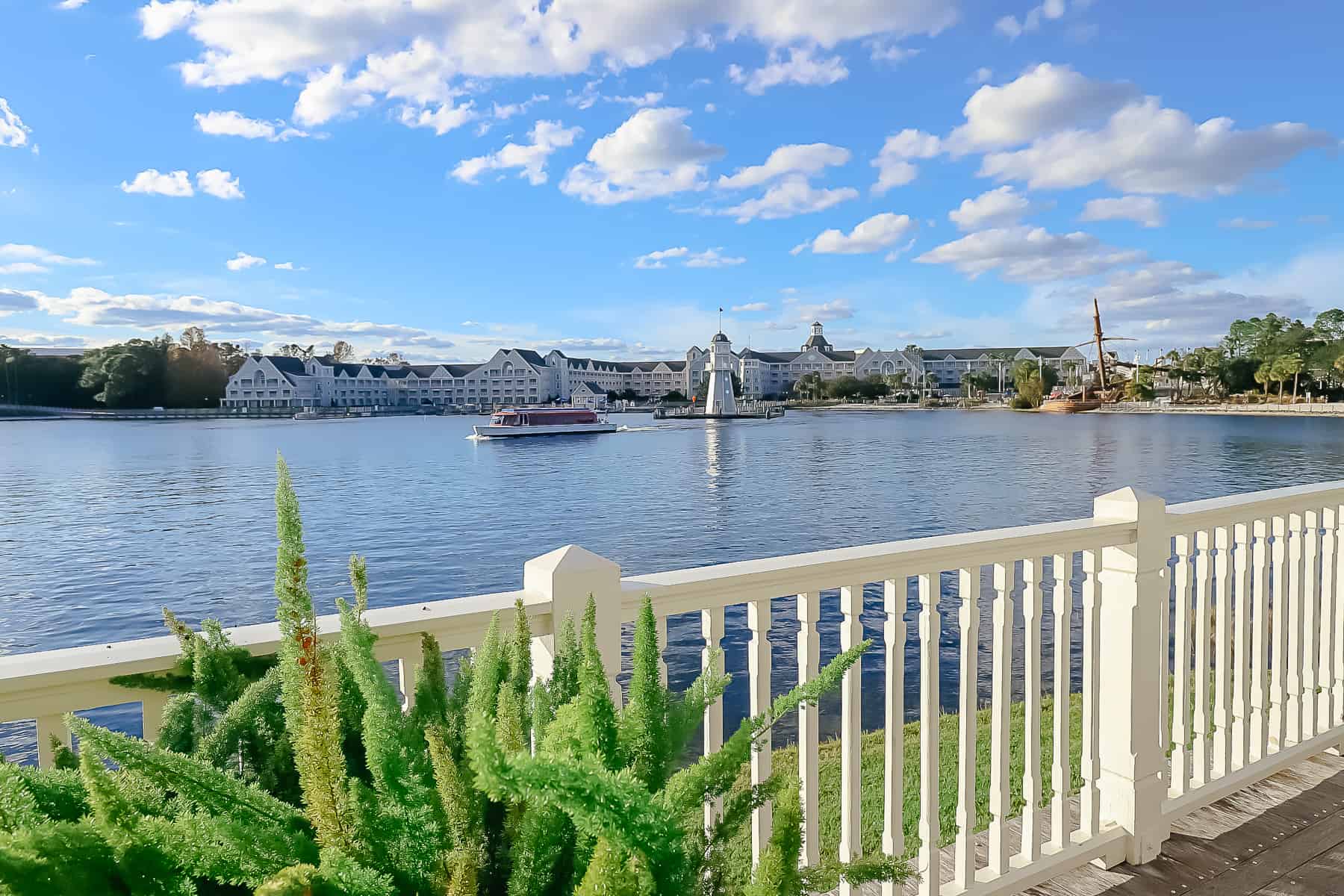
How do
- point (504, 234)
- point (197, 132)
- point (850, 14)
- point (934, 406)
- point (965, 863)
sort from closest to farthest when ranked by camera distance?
point (965, 863) → point (850, 14) → point (504, 234) → point (197, 132) → point (934, 406)

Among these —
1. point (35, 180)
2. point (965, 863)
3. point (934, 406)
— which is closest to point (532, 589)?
point (965, 863)

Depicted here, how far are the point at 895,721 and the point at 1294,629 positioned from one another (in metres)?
1.92

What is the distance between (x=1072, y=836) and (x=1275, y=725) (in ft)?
3.77

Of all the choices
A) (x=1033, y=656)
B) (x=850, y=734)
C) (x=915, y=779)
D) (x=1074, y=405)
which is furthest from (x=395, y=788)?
(x=1074, y=405)

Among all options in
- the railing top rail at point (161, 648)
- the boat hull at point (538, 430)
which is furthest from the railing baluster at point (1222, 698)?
the boat hull at point (538, 430)

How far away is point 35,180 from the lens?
69.9m

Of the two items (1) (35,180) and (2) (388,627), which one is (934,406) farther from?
(2) (388,627)

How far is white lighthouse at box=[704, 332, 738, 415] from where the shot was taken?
80.6 m

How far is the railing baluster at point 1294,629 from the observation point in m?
2.67

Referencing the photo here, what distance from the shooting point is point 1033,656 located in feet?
6.94

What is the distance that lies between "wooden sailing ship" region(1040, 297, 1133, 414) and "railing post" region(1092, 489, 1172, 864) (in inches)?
3204

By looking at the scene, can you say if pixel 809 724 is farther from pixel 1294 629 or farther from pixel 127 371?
pixel 127 371

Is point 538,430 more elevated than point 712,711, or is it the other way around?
point 712,711

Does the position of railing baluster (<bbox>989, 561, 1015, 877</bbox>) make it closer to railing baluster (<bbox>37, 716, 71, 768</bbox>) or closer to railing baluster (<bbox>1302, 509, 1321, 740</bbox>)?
railing baluster (<bbox>1302, 509, 1321, 740</bbox>)
